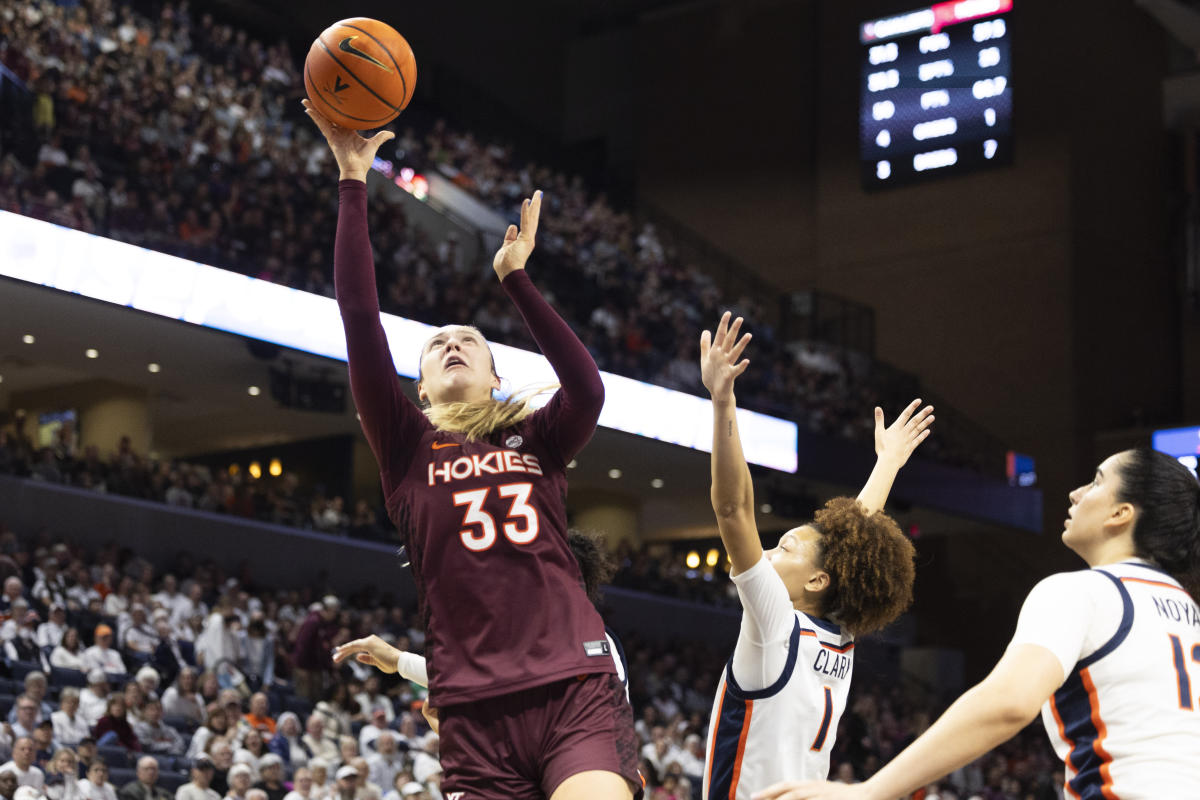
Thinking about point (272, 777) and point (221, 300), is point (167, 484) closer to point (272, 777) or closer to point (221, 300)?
point (221, 300)

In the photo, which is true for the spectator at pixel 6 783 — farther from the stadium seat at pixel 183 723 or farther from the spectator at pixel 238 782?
the stadium seat at pixel 183 723

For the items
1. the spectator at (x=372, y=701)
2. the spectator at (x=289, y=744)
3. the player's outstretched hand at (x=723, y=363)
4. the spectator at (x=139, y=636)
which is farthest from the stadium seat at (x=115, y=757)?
the player's outstretched hand at (x=723, y=363)

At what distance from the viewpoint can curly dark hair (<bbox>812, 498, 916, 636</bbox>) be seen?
3846mm

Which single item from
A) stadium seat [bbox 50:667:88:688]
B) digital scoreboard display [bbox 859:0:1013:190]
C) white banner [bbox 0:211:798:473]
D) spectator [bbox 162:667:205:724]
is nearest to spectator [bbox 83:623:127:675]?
stadium seat [bbox 50:667:88:688]

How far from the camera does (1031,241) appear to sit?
1013 inches

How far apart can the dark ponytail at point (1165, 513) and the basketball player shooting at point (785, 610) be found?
844mm

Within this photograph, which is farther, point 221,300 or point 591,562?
point 221,300

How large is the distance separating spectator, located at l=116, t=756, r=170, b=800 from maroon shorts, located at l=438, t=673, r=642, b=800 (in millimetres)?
7725

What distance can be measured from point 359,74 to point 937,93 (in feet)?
60.3

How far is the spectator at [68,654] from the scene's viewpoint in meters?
11.8

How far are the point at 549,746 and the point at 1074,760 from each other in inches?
40.6

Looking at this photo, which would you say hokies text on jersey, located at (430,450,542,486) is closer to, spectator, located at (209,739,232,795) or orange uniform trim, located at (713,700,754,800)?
orange uniform trim, located at (713,700,754,800)

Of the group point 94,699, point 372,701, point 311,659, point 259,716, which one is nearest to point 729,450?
point 94,699

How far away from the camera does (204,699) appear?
479 inches
